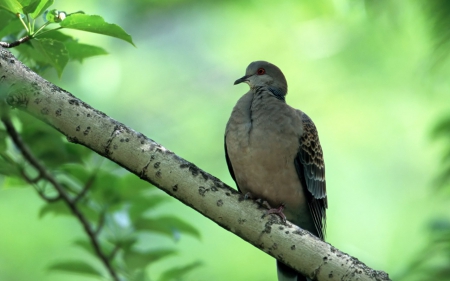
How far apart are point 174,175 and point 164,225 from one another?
2.22 feet

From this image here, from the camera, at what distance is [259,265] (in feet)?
23.1

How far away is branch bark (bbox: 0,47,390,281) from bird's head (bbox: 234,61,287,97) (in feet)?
5.39

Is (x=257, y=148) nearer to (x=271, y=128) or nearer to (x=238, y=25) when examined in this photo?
(x=271, y=128)

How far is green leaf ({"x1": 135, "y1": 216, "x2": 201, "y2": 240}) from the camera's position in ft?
9.89

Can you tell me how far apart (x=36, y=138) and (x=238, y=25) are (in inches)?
306

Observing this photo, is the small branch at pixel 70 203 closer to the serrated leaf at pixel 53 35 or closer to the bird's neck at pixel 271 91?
the serrated leaf at pixel 53 35

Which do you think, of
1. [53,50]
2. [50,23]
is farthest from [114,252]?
[50,23]

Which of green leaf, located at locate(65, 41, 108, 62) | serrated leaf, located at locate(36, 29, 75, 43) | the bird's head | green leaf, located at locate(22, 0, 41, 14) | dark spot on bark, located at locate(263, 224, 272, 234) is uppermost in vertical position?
the bird's head

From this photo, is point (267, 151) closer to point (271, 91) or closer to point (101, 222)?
point (271, 91)

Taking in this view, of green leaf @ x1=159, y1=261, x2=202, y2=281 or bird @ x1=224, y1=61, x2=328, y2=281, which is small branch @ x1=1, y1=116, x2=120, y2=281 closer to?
green leaf @ x1=159, y1=261, x2=202, y2=281

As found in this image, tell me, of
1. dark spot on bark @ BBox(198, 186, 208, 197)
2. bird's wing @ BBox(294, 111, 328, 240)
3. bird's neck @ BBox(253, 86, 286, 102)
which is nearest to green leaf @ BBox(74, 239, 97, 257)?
dark spot on bark @ BBox(198, 186, 208, 197)

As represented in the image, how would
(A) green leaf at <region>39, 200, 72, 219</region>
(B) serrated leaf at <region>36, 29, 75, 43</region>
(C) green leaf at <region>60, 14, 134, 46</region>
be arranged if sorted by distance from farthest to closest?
1. (A) green leaf at <region>39, 200, 72, 219</region>
2. (B) serrated leaf at <region>36, 29, 75, 43</region>
3. (C) green leaf at <region>60, 14, 134, 46</region>

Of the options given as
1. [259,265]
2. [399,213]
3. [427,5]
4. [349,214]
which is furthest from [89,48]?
[399,213]

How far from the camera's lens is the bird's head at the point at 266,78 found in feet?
13.4
